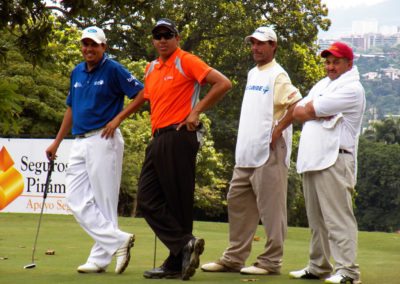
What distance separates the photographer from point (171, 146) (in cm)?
861

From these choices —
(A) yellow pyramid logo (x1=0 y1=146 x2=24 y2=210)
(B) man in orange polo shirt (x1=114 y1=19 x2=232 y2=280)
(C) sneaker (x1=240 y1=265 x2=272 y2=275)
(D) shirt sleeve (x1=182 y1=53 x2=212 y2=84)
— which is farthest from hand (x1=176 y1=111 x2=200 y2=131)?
(A) yellow pyramid logo (x1=0 y1=146 x2=24 y2=210)

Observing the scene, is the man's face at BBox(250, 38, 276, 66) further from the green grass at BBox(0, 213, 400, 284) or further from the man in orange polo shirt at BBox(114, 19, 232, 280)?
the green grass at BBox(0, 213, 400, 284)

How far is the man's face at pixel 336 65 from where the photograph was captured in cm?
842

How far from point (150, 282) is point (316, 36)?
4500cm

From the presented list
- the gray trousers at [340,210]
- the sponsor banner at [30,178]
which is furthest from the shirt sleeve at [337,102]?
the sponsor banner at [30,178]

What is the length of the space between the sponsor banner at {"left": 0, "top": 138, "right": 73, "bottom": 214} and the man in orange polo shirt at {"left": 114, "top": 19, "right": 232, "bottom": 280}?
312 inches

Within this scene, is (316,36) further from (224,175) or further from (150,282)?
(150,282)

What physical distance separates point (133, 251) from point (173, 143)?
2993mm

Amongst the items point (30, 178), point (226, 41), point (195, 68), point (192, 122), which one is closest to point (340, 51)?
point (195, 68)

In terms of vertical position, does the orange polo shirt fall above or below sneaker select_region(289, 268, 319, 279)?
above

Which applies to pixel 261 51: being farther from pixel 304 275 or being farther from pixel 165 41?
pixel 304 275

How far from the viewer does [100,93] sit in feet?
30.1

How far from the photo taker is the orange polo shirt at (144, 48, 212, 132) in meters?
8.62

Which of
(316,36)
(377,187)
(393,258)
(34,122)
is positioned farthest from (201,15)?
(377,187)
